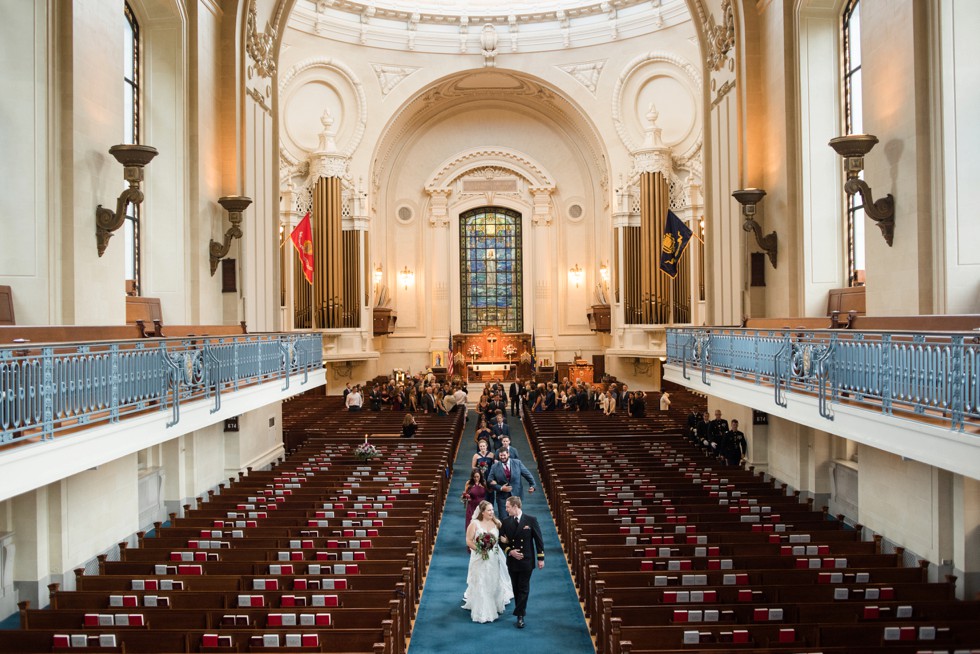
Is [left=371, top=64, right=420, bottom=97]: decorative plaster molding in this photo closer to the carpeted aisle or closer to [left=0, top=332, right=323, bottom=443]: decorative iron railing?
[left=0, top=332, right=323, bottom=443]: decorative iron railing

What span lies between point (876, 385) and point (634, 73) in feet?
86.7

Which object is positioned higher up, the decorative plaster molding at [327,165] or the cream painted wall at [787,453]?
the decorative plaster molding at [327,165]

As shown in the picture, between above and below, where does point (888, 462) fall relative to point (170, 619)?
above

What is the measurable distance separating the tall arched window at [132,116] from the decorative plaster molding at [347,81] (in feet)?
52.5

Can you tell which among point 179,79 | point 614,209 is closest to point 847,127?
point 179,79

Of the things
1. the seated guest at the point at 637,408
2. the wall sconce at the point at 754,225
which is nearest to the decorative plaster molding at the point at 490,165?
the seated guest at the point at 637,408

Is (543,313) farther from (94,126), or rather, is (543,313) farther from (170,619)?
(170,619)

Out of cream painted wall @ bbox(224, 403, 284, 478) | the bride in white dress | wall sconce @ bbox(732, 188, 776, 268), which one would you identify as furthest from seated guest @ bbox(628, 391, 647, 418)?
the bride in white dress

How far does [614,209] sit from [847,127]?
18.3 meters

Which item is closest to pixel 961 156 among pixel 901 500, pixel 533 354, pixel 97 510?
pixel 901 500

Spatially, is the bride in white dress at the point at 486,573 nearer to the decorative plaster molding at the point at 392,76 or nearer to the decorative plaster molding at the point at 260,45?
the decorative plaster molding at the point at 260,45

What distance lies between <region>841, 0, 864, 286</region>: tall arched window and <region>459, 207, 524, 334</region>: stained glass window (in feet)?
76.8

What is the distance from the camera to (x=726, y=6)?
18.8 meters

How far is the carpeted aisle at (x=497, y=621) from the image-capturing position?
9.42m
